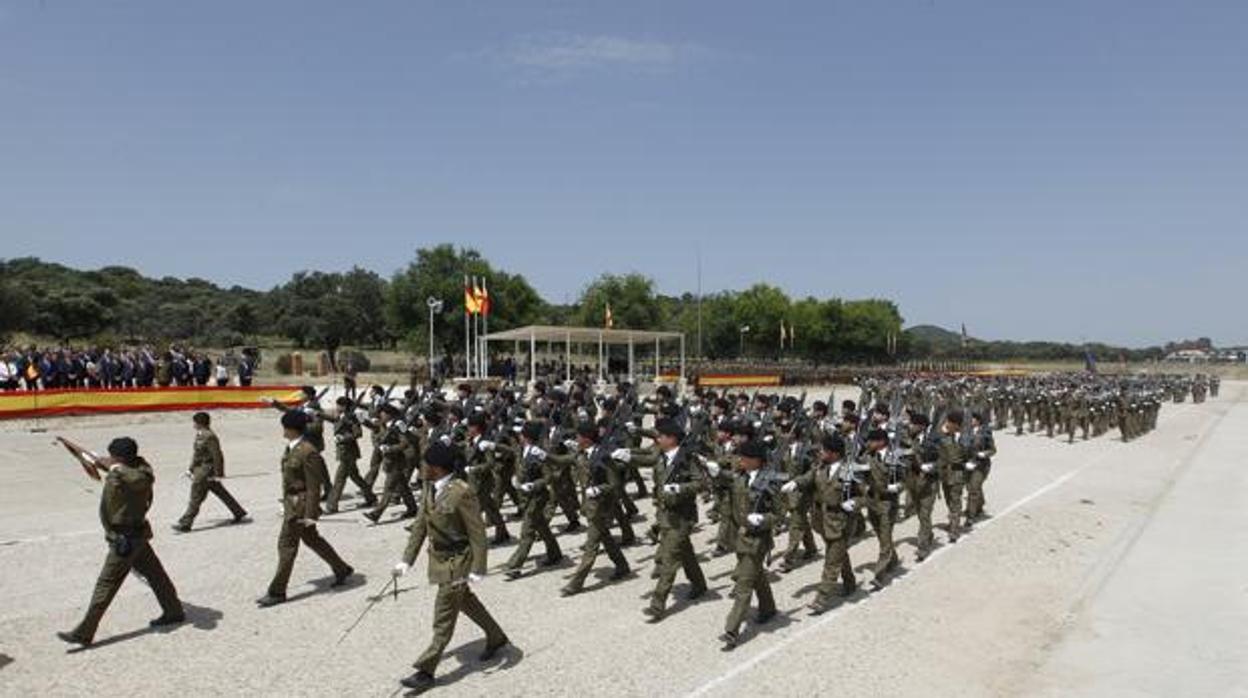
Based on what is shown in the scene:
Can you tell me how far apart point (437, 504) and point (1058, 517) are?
11491 mm

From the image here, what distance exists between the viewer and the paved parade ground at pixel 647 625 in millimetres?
7293

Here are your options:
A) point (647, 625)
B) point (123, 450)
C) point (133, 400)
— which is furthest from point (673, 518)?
point (133, 400)

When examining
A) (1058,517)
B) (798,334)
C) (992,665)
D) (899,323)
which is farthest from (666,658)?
(899,323)

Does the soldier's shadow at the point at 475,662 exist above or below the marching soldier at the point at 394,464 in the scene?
below

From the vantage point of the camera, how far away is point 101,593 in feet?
25.8

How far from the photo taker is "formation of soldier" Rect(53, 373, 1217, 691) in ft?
25.7

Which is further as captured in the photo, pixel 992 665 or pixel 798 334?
pixel 798 334

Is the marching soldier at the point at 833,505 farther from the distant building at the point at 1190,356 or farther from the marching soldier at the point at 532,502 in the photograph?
the distant building at the point at 1190,356

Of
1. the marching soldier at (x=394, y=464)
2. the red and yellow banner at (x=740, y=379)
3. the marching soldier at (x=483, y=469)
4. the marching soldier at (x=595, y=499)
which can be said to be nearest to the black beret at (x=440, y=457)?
the marching soldier at (x=595, y=499)

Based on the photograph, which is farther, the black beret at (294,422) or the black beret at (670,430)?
the black beret at (294,422)

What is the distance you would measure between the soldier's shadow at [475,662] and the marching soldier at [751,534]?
1.86 m

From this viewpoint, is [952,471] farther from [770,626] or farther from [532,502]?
[532,502]

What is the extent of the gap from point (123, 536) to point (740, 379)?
4471 centimetres

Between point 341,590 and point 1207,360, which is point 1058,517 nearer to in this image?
point 341,590
